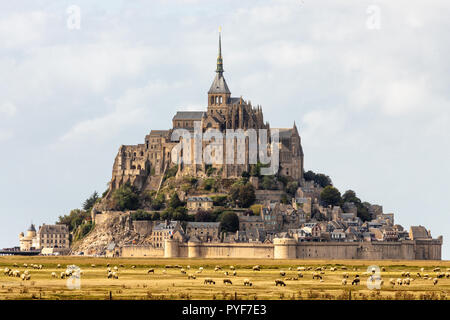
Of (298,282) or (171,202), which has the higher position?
(171,202)

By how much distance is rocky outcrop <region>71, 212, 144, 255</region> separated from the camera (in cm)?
14388

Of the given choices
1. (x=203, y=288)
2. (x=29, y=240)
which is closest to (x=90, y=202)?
(x=29, y=240)

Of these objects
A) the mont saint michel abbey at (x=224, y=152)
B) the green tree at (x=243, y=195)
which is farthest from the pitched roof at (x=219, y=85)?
the green tree at (x=243, y=195)

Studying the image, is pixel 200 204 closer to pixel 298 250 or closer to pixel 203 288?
pixel 298 250

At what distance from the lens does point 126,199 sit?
152 meters

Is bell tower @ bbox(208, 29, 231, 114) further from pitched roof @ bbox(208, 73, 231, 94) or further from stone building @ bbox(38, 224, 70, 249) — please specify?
stone building @ bbox(38, 224, 70, 249)

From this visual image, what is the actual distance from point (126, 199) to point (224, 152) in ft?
50.8

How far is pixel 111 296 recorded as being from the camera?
61562 mm

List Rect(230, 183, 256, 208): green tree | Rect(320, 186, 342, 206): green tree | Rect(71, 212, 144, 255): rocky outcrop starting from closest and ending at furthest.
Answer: Rect(71, 212, 144, 255): rocky outcrop
Rect(230, 183, 256, 208): green tree
Rect(320, 186, 342, 206): green tree

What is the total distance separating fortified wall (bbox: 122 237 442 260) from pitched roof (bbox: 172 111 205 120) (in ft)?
109

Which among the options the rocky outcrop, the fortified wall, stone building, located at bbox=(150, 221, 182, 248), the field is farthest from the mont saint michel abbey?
the field
